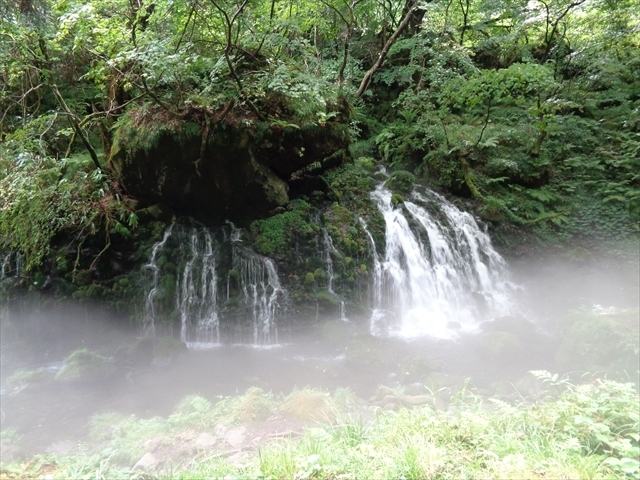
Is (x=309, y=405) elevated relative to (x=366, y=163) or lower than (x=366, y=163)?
lower

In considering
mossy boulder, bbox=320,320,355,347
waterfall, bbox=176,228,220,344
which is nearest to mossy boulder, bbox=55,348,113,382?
waterfall, bbox=176,228,220,344

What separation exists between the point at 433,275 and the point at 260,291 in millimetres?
4403

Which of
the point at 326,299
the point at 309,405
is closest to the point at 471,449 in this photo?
the point at 309,405

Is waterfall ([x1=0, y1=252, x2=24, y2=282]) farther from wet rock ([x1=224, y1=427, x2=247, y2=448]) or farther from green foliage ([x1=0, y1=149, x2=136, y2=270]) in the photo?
wet rock ([x1=224, y1=427, x2=247, y2=448])

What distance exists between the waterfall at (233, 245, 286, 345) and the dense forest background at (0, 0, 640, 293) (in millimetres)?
434

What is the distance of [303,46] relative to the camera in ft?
23.9

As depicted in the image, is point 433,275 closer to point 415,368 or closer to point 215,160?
point 415,368

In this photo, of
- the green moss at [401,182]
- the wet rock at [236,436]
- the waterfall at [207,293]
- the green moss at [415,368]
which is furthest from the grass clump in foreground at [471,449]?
the green moss at [401,182]

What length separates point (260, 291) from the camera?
8.35m

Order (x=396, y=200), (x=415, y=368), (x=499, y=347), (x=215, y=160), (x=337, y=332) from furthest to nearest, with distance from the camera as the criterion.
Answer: (x=396, y=200)
(x=337, y=332)
(x=215, y=160)
(x=499, y=347)
(x=415, y=368)

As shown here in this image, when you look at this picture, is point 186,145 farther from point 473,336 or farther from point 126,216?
point 473,336

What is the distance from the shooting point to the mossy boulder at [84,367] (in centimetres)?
662

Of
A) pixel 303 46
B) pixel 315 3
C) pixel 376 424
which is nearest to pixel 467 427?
pixel 376 424

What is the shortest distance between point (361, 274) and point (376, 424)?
17.7 ft
